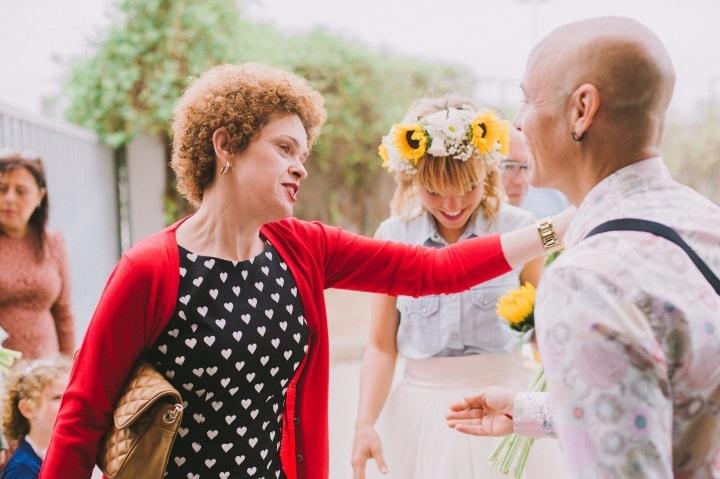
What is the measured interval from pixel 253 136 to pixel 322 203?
552 centimetres

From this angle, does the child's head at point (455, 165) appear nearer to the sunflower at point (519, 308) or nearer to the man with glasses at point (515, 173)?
the sunflower at point (519, 308)

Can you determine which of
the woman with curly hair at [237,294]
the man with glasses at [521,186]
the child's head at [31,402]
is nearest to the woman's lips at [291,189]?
the woman with curly hair at [237,294]

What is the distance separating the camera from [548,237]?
61.6 inches

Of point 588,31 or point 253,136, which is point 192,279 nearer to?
point 253,136

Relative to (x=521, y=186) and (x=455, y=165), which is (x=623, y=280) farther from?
(x=521, y=186)

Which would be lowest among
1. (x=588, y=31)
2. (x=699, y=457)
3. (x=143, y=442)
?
(x=143, y=442)

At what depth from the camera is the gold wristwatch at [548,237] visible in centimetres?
156

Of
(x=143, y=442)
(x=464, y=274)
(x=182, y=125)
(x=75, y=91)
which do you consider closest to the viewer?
(x=143, y=442)

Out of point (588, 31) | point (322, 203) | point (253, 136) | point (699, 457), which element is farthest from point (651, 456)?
point (322, 203)

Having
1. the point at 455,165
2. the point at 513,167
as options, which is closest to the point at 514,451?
the point at 455,165

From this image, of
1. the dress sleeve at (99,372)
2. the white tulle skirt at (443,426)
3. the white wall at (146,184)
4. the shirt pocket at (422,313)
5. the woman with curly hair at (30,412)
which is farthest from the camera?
the white wall at (146,184)

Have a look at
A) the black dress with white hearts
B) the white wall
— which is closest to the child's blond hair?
the black dress with white hearts

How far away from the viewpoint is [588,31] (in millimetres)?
860

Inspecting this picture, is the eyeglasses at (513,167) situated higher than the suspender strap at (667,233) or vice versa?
the suspender strap at (667,233)
